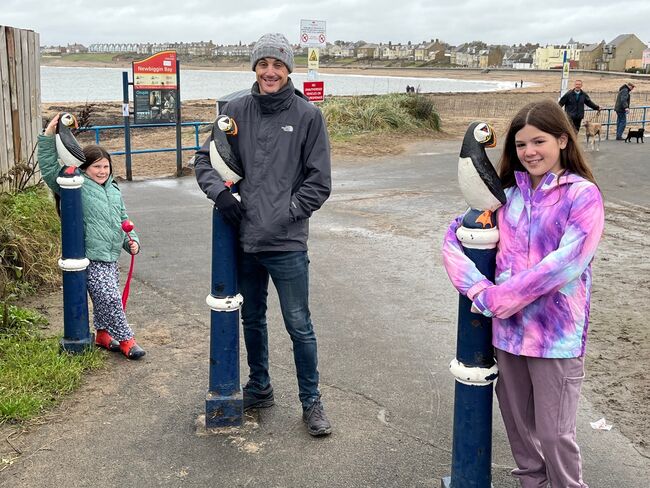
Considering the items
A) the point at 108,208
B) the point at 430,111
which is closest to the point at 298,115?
the point at 108,208

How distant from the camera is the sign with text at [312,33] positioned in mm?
14508

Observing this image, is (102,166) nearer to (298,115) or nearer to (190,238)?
(298,115)

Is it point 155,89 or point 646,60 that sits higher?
point 646,60

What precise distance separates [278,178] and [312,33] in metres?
11.7

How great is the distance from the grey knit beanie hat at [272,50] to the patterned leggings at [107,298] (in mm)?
1806

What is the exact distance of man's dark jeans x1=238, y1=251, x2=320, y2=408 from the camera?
3.67 m

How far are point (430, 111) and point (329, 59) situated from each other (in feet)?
535

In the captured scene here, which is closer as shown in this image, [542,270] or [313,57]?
[542,270]

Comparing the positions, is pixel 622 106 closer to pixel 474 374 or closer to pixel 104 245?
pixel 104 245

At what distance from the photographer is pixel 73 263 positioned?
14.4ft

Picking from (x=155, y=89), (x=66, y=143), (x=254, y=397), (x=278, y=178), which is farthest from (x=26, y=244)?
(x=155, y=89)

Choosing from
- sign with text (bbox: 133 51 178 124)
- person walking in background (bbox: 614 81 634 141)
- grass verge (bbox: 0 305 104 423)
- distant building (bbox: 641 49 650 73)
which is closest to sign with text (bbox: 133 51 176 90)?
sign with text (bbox: 133 51 178 124)

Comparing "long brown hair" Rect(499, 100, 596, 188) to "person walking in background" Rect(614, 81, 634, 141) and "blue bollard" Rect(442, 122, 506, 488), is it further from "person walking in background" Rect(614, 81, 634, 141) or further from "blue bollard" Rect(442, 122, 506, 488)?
"person walking in background" Rect(614, 81, 634, 141)

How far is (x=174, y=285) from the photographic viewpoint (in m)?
6.39
